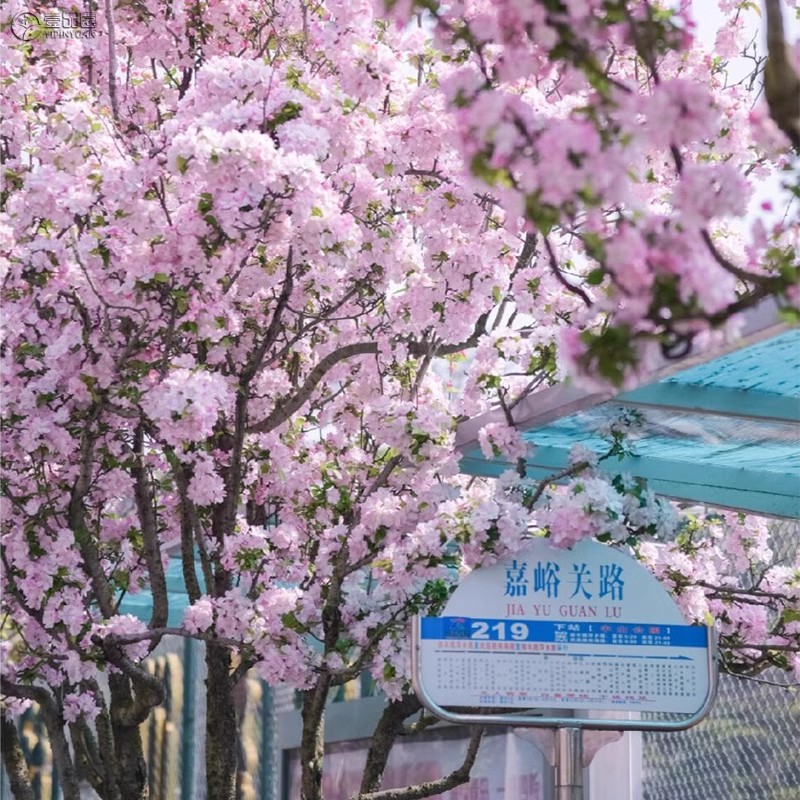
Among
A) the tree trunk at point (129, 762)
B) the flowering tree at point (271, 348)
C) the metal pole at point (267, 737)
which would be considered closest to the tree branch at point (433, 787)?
the flowering tree at point (271, 348)

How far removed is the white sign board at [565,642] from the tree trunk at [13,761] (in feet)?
8.00

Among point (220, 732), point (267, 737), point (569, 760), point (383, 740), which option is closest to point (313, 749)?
point (383, 740)

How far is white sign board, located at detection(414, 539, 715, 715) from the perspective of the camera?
4.01m

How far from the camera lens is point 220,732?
17.8 feet

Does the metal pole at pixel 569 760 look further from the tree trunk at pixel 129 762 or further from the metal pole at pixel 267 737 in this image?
the metal pole at pixel 267 737

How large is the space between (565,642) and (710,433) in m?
1.05

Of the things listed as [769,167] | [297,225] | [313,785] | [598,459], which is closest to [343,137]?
[297,225]

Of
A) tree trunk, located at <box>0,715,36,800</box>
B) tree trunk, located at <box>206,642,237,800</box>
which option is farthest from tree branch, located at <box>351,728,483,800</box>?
tree trunk, located at <box>0,715,36,800</box>

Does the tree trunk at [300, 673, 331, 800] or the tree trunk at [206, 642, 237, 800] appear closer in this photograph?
the tree trunk at [300, 673, 331, 800]

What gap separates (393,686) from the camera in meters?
4.92

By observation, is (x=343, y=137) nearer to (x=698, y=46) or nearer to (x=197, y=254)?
(x=197, y=254)

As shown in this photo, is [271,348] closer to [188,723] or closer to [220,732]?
[220,732]

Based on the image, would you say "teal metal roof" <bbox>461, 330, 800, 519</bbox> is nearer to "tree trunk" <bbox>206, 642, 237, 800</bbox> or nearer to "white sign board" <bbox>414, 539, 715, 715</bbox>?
"white sign board" <bbox>414, 539, 715, 715</bbox>

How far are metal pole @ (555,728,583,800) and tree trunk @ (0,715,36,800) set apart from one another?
8.01 feet
